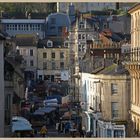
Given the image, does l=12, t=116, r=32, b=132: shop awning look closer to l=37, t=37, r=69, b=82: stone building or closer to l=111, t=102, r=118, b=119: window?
l=37, t=37, r=69, b=82: stone building

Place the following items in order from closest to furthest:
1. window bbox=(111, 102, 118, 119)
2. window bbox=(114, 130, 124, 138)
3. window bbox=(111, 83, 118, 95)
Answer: window bbox=(114, 130, 124, 138) → window bbox=(111, 102, 118, 119) → window bbox=(111, 83, 118, 95)

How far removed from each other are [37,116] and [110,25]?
270 cm

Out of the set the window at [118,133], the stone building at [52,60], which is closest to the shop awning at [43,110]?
the stone building at [52,60]

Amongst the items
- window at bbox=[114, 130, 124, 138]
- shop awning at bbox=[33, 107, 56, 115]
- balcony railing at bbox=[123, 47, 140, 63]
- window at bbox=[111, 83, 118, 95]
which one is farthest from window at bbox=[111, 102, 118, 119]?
shop awning at bbox=[33, 107, 56, 115]

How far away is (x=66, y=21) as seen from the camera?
9.80 metres

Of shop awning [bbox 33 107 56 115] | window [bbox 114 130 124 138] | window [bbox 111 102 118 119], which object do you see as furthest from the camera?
shop awning [bbox 33 107 56 115]

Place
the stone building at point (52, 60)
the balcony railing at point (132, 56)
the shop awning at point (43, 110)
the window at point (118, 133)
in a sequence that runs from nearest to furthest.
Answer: the window at point (118, 133), the balcony railing at point (132, 56), the stone building at point (52, 60), the shop awning at point (43, 110)

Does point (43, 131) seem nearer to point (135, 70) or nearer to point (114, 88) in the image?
point (114, 88)

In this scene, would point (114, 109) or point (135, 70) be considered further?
point (114, 109)

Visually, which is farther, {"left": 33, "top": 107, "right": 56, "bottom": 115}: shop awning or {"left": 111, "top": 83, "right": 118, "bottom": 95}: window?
{"left": 33, "top": 107, "right": 56, "bottom": 115}: shop awning

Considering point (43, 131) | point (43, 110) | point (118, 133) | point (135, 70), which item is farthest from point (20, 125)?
point (135, 70)

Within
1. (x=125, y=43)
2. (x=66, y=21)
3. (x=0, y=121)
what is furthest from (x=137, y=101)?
(x=66, y=21)

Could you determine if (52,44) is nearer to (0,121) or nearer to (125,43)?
(125,43)

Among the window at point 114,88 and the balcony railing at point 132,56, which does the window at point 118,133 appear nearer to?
the window at point 114,88
